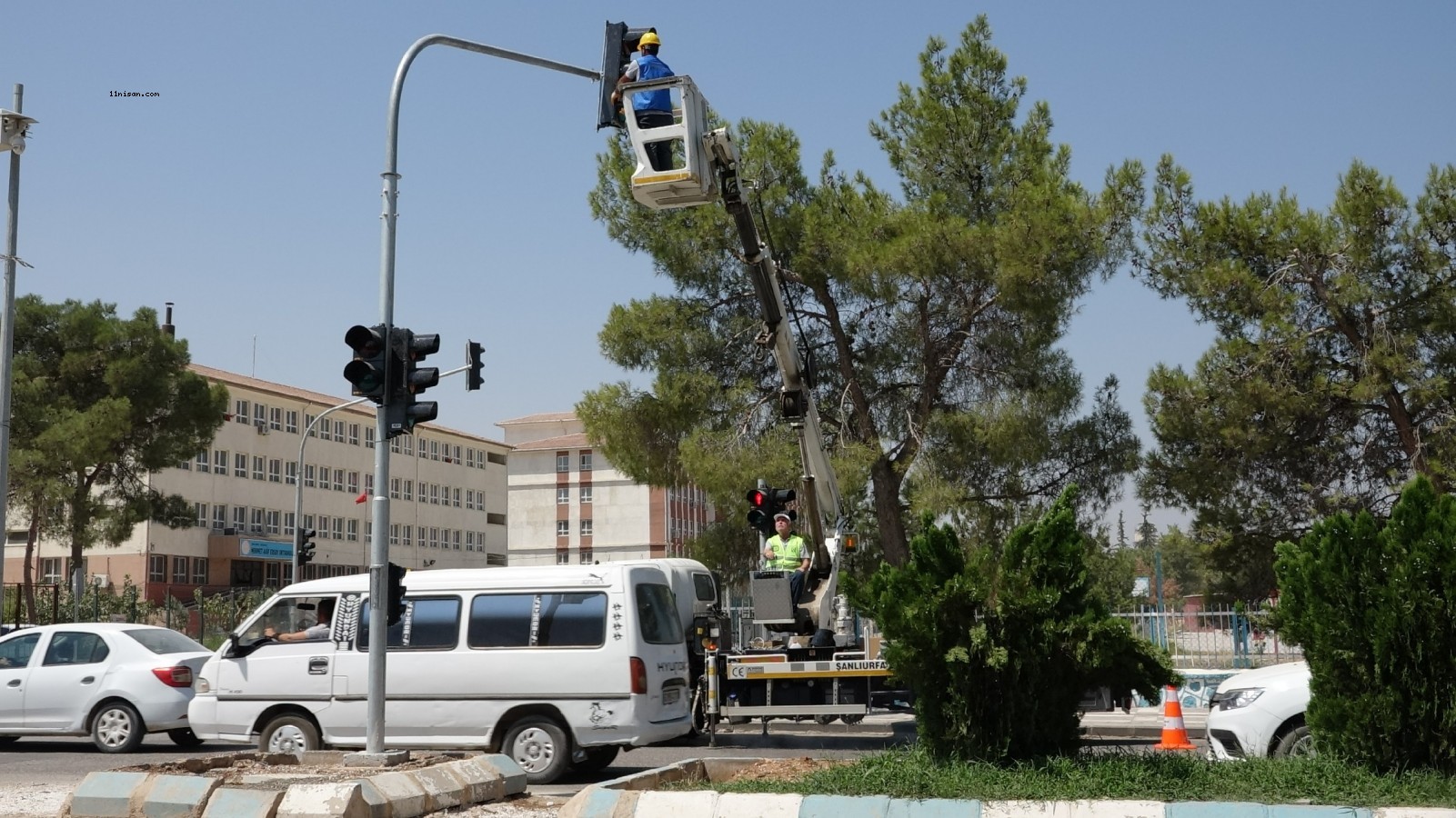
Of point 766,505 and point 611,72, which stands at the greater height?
point 611,72

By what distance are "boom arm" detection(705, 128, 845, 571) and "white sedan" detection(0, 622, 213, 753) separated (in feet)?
24.4

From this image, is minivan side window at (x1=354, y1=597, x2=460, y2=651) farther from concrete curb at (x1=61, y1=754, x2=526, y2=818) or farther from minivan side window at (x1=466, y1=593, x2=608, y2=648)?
concrete curb at (x1=61, y1=754, x2=526, y2=818)

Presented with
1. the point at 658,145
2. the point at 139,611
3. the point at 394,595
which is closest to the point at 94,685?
the point at 394,595

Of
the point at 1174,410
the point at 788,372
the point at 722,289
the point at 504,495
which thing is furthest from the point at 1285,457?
the point at 504,495

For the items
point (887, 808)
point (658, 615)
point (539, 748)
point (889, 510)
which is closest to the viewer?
point (887, 808)

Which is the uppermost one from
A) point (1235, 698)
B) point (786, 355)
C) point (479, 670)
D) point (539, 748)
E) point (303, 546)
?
point (786, 355)

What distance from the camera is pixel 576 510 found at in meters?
95.8

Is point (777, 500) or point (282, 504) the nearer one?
point (777, 500)

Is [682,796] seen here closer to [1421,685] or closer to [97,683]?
[1421,685]

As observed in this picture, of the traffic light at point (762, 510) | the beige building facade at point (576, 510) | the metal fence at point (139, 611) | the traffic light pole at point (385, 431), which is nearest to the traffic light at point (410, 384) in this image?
the traffic light pole at point (385, 431)

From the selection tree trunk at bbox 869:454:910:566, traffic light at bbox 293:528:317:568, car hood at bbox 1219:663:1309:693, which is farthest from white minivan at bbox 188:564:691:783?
traffic light at bbox 293:528:317:568

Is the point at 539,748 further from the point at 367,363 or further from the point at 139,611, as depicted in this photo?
the point at 139,611

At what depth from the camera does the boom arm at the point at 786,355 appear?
13.1m

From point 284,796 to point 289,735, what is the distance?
431cm
